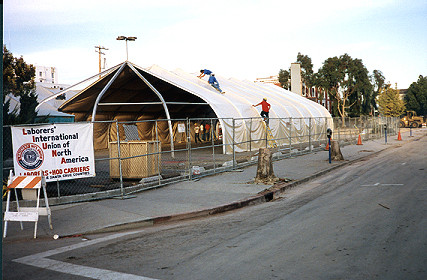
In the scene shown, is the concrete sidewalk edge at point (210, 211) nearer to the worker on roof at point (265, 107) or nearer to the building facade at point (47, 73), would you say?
the worker on roof at point (265, 107)

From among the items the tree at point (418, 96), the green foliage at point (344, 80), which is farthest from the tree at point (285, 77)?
the tree at point (418, 96)

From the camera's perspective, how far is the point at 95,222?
8.77 meters

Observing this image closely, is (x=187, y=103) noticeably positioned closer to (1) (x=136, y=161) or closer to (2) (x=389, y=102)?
(1) (x=136, y=161)

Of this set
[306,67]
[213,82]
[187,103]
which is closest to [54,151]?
[187,103]

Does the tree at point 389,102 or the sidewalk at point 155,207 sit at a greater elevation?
the tree at point 389,102

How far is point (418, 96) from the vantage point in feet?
327

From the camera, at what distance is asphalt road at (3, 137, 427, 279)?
17.8 feet

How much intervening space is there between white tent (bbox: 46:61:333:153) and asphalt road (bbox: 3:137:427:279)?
13393 mm

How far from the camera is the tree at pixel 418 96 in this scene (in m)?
98.6

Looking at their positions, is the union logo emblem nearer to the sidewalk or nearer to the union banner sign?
the union banner sign

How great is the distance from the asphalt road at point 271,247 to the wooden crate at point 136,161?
4905 millimetres

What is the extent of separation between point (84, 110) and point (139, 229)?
2436cm

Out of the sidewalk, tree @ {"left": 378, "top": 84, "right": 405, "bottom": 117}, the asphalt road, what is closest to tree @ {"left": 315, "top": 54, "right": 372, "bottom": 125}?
tree @ {"left": 378, "top": 84, "right": 405, "bottom": 117}

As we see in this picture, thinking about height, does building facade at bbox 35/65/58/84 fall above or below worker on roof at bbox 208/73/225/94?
above
